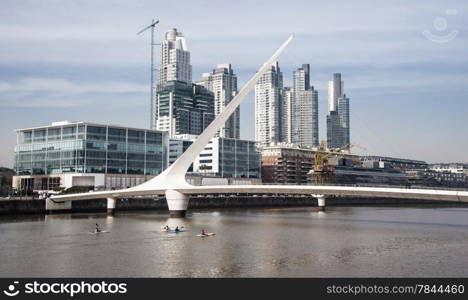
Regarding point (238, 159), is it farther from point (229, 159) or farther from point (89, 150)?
point (89, 150)

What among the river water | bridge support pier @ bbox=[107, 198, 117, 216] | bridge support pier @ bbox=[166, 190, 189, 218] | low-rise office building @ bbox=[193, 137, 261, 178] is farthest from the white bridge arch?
low-rise office building @ bbox=[193, 137, 261, 178]

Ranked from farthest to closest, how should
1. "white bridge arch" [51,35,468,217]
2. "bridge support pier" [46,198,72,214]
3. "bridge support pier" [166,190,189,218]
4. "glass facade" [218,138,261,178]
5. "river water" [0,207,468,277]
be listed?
"glass facade" [218,138,261,178]
"bridge support pier" [46,198,72,214]
"bridge support pier" [166,190,189,218]
"white bridge arch" [51,35,468,217]
"river water" [0,207,468,277]

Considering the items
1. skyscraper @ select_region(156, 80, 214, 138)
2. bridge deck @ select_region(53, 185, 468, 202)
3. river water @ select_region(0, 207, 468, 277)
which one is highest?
skyscraper @ select_region(156, 80, 214, 138)

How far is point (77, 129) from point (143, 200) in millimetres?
19287

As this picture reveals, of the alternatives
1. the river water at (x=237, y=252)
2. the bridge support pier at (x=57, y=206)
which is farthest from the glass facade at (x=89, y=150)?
the river water at (x=237, y=252)

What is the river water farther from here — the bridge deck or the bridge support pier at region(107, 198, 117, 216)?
the bridge support pier at region(107, 198, 117, 216)

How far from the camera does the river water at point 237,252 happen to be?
22188 millimetres

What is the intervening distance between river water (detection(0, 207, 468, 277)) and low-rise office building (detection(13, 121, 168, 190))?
131 ft

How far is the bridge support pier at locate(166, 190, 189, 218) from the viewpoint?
168 ft

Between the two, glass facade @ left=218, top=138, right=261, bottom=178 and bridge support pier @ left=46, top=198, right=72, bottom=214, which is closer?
bridge support pier @ left=46, top=198, right=72, bottom=214

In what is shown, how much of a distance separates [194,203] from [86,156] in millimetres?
18064

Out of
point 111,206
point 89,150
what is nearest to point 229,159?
point 89,150

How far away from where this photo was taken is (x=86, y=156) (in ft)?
260

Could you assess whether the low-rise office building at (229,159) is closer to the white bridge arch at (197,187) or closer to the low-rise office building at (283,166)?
the low-rise office building at (283,166)
